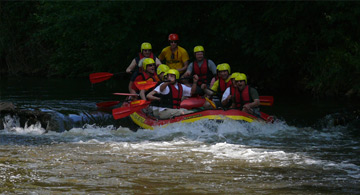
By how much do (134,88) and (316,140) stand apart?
4.38 m

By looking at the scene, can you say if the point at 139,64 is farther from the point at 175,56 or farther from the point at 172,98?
the point at 172,98

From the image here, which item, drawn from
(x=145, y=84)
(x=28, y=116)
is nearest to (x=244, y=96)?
(x=145, y=84)

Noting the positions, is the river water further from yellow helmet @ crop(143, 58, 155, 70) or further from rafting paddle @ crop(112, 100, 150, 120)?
yellow helmet @ crop(143, 58, 155, 70)

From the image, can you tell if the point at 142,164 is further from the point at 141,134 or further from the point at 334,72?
the point at 334,72

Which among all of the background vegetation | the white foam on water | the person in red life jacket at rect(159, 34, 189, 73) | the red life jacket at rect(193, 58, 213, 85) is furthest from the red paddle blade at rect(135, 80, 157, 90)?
the background vegetation

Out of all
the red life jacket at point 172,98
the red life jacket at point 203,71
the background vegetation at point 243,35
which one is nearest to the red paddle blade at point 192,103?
the red life jacket at point 172,98

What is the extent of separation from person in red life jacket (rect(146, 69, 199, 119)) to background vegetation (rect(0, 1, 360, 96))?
17.2 feet

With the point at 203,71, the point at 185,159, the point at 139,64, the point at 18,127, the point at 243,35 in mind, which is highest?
the point at 243,35

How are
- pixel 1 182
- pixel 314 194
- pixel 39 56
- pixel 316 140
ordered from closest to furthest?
pixel 314 194 < pixel 1 182 < pixel 316 140 < pixel 39 56

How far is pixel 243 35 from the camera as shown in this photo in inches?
631

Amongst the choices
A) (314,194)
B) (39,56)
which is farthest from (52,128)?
(39,56)

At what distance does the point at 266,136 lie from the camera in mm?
9594

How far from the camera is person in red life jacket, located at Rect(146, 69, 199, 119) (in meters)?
10.4

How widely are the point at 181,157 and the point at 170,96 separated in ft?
9.63
